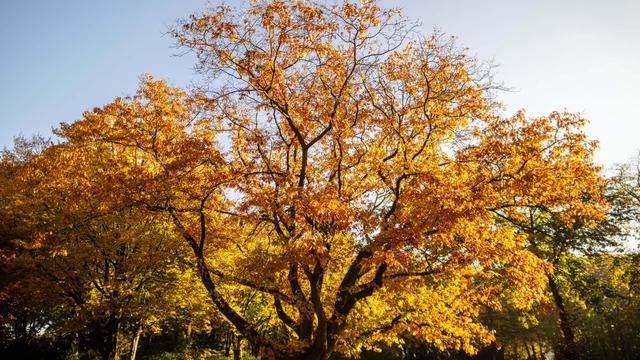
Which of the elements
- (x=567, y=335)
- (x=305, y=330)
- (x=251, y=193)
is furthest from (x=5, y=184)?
(x=567, y=335)

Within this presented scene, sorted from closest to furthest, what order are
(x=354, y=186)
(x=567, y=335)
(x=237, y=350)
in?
(x=354, y=186) < (x=567, y=335) < (x=237, y=350)

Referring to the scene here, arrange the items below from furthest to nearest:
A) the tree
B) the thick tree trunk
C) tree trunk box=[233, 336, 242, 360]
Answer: tree trunk box=[233, 336, 242, 360] → the thick tree trunk → the tree

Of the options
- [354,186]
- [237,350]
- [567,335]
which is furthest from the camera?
[237,350]

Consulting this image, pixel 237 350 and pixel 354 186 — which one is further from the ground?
pixel 354 186

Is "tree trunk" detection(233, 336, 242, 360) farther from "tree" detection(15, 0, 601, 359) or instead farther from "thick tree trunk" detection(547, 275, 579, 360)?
"thick tree trunk" detection(547, 275, 579, 360)

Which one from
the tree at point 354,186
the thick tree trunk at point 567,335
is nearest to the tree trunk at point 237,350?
the tree at point 354,186

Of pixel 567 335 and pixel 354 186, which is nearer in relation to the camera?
pixel 354 186

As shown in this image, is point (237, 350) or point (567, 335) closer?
point (567, 335)

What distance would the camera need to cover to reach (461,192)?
30.4 feet

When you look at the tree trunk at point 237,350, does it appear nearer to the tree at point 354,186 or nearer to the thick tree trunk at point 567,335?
the tree at point 354,186

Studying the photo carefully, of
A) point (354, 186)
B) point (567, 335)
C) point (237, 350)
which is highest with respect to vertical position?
point (354, 186)

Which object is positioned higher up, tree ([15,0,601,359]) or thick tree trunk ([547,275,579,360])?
tree ([15,0,601,359])

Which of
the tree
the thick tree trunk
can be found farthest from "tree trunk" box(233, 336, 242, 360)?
the thick tree trunk

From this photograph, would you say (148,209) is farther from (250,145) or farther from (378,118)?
(378,118)
